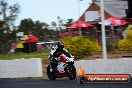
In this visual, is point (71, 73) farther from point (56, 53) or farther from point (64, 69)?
point (56, 53)

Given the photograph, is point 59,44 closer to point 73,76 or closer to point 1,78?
point 73,76

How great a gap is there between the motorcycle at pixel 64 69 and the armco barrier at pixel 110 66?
1394 millimetres

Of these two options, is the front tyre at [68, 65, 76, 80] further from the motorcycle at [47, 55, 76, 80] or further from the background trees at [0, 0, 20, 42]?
the background trees at [0, 0, 20, 42]

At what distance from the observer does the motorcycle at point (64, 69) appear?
17.9 metres

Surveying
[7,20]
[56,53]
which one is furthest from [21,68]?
[7,20]

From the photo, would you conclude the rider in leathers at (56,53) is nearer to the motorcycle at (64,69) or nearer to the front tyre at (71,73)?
the motorcycle at (64,69)

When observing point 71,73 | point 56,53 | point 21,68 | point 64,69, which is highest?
point 56,53

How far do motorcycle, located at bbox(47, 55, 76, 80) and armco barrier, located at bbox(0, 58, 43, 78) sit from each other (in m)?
2.12

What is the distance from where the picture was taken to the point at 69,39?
84.2ft

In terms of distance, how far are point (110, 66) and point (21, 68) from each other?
4682mm

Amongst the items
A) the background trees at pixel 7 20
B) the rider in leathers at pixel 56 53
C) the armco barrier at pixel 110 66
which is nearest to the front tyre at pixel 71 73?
the rider in leathers at pixel 56 53

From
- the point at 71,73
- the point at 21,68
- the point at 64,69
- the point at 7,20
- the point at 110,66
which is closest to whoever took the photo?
the point at 71,73

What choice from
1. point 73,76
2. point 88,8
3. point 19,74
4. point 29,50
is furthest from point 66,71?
point 88,8

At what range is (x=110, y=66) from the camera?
18.9m
